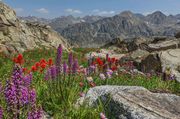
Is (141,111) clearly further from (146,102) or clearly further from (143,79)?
(143,79)

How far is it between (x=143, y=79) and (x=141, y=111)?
6841 mm

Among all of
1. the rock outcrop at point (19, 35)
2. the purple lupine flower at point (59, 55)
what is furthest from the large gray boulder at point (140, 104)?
the rock outcrop at point (19, 35)

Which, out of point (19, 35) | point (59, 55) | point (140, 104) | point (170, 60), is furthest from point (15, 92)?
point (19, 35)

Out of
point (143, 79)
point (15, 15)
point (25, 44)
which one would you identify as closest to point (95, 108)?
point (143, 79)

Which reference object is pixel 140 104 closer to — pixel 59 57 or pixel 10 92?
pixel 59 57

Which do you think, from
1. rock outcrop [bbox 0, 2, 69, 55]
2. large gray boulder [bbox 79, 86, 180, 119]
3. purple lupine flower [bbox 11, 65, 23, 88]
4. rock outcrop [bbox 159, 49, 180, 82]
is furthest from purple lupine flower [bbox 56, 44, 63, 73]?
rock outcrop [bbox 0, 2, 69, 55]

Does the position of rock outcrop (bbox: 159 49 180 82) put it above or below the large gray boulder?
below

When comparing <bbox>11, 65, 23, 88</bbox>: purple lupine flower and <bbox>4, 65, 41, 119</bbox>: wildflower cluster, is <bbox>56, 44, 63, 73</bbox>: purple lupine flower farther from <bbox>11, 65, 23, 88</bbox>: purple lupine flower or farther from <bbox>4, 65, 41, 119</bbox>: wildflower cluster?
<bbox>11, 65, 23, 88</bbox>: purple lupine flower

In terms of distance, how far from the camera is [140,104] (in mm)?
7629

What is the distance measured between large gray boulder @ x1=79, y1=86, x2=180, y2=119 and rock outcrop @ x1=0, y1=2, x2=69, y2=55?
19.0 m

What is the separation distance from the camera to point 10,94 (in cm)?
406

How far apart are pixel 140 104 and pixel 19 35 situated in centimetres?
3084

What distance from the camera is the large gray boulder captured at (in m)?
7.28

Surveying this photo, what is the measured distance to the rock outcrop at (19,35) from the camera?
3175 cm
